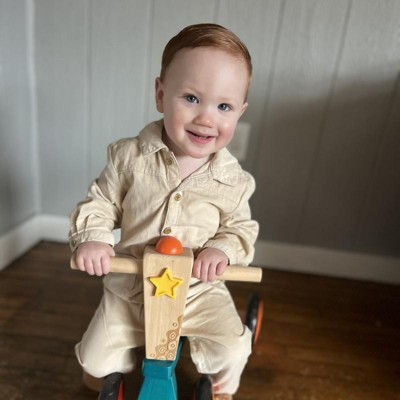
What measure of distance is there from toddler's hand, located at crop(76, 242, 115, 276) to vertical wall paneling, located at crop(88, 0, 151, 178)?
559 millimetres

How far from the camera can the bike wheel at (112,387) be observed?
659 mm

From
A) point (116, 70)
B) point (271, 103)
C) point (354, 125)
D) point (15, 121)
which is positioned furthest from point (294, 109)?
point (15, 121)

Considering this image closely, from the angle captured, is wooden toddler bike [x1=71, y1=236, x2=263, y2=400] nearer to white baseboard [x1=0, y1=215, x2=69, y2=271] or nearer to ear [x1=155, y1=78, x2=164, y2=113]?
ear [x1=155, y1=78, x2=164, y2=113]

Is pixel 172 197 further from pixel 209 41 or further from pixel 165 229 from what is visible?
pixel 209 41

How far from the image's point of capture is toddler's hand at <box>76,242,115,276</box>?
592mm

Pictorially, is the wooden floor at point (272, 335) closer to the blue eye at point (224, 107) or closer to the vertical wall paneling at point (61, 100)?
the vertical wall paneling at point (61, 100)

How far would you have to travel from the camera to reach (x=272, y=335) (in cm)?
96

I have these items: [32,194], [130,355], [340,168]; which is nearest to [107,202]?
[130,355]

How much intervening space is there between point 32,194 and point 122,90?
0.41 metres

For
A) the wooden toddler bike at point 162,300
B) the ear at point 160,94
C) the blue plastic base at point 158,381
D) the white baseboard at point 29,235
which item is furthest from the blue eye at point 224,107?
the white baseboard at point 29,235

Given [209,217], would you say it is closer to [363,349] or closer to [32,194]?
[363,349]

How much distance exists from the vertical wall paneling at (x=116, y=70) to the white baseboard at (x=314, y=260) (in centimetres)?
28

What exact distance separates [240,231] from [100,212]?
0.79 feet

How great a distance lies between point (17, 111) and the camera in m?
1.06
